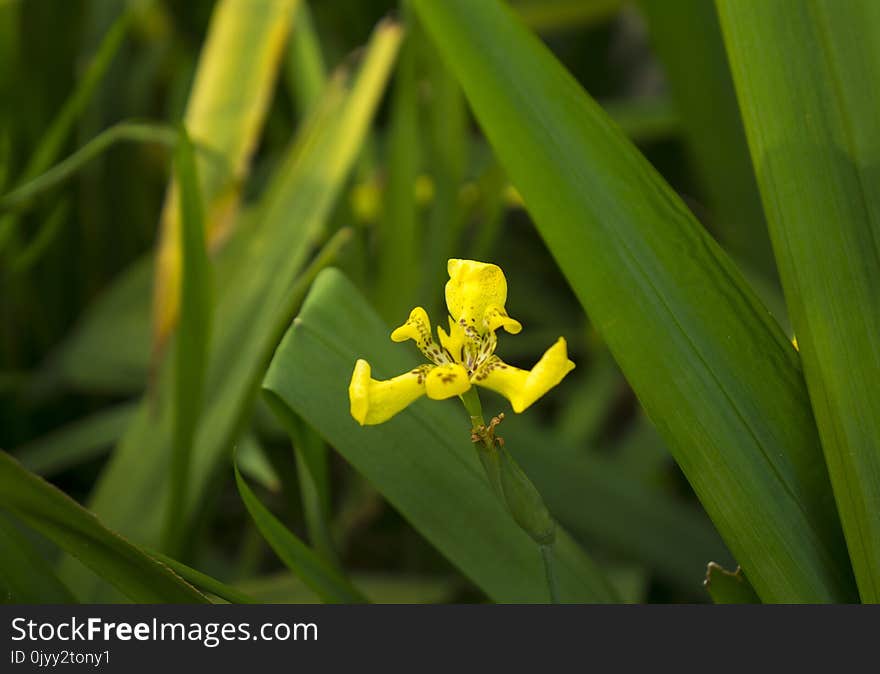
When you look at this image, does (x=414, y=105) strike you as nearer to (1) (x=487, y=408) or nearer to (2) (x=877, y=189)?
(1) (x=487, y=408)

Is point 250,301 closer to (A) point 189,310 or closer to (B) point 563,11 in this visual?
(A) point 189,310

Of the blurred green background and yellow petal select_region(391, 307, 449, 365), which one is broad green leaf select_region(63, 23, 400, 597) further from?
yellow petal select_region(391, 307, 449, 365)

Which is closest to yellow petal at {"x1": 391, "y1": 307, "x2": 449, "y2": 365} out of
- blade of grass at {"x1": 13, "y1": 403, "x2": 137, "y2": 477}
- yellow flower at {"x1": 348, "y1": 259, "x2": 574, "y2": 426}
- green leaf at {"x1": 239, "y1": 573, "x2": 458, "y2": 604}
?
yellow flower at {"x1": 348, "y1": 259, "x2": 574, "y2": 426}

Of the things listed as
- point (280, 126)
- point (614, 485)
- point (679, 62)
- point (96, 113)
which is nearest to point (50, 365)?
point (96, 113)

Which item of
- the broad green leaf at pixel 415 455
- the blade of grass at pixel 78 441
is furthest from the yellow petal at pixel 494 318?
the blade of grass at pixel 78 441

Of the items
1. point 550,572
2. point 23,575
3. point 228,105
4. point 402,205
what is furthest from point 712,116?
point 23,575
